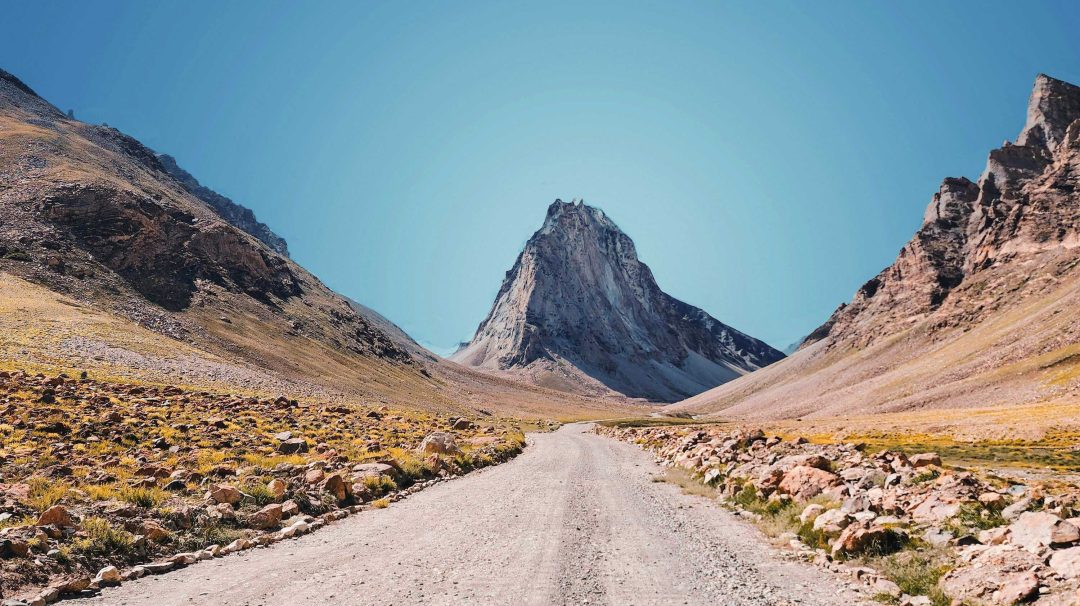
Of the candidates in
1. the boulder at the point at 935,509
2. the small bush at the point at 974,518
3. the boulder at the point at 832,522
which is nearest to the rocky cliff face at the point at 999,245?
the boulder at the point at 935,509

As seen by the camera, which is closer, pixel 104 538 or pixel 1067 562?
pixel 1067 562

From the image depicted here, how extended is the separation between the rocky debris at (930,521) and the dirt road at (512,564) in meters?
1.31

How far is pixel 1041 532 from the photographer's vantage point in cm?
880

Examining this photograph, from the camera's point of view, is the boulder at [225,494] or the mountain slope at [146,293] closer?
the boulder at [225,494]

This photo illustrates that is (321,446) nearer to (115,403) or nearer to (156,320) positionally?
(115,403)

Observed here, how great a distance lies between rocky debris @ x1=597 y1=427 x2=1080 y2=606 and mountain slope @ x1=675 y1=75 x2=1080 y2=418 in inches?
3075

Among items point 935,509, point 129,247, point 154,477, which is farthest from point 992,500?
point 129,247

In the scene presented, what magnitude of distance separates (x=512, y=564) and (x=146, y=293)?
99859 millimetres

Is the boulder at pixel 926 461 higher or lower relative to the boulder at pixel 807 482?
higher

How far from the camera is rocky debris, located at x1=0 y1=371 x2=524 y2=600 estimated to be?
32.3 feet

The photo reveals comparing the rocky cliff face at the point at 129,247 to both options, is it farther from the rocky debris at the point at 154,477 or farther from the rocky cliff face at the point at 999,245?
the rocky cliff face at the point at 999,245

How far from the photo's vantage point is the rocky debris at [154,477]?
9852mm

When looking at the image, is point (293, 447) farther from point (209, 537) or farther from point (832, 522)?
point (832, 522)

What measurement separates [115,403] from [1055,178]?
9213 inches
